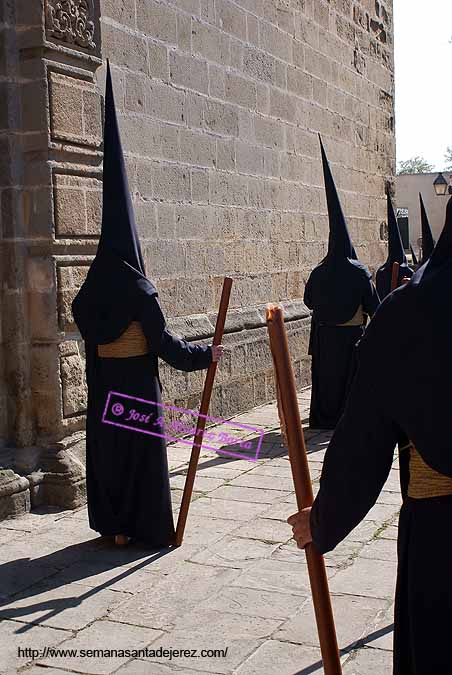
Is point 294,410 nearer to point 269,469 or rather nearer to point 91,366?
point 91,366

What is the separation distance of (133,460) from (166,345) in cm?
65

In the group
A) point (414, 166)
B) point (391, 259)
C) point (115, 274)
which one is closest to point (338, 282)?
point (115, 274)

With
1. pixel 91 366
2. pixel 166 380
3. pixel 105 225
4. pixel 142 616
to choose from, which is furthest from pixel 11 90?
pixel 142 616

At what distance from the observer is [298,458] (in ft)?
6.94

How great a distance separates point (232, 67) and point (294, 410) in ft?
23.7

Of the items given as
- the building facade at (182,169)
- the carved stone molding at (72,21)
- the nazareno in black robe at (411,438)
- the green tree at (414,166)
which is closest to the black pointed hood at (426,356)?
the nazareno in black robe at (411,438)

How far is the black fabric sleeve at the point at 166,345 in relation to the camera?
4.98 meters

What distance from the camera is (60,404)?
5.85 meters

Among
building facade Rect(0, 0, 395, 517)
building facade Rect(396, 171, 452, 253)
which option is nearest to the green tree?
building facade Rect(396, 171, 452, 253)

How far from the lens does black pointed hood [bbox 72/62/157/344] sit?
4.99m

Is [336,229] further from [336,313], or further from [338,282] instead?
[336,313]

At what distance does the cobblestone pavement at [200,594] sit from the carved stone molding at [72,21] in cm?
291

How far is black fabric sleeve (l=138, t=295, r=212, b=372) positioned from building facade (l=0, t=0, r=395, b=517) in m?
1.02

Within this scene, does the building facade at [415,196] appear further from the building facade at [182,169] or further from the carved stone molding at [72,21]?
the carved stone molding at [72,21]
